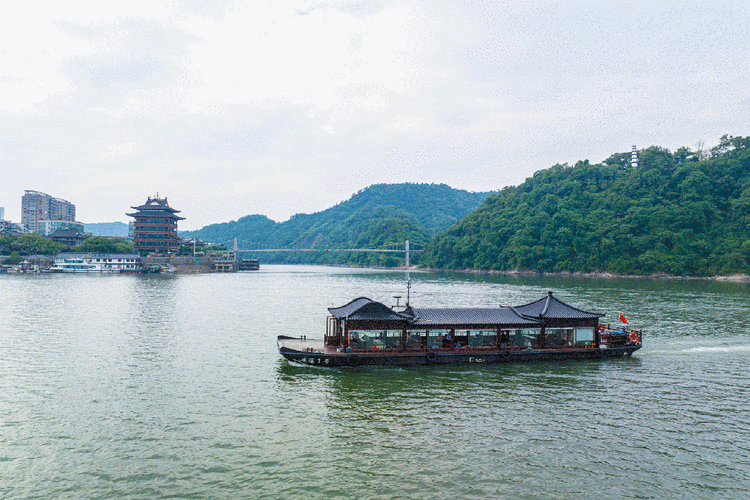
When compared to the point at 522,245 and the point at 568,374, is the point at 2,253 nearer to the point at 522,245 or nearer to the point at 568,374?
the point at 522,245

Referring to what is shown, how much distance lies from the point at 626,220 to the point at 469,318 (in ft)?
374

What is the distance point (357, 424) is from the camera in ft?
66.5

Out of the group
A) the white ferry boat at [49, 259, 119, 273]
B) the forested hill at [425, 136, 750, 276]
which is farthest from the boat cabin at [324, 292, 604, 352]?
the white ferry boat at [49, 259, 119, 273]

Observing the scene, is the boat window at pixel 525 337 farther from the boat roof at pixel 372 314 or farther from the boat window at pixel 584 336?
the boat roof at pixel 372 314

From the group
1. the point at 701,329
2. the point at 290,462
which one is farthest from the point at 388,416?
the point at 701,329

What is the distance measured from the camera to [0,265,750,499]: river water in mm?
15430

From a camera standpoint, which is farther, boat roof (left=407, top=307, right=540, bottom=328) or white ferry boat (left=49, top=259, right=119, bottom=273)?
white ferry boat (left=49, top=259, right=119, bottom=273)

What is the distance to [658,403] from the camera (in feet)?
75.9

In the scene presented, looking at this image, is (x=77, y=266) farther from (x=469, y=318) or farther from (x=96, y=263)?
(x=469, y=318)

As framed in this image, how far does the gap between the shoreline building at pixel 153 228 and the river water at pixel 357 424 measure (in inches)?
4609

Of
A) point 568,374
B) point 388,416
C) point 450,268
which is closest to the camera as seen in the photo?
point 388,416

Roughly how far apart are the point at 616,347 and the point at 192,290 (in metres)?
68.7

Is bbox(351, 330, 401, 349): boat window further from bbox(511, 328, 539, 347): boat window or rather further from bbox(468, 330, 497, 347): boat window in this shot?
bbox(511, 328, 539, 347): boat window

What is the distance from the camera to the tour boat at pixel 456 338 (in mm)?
28906
